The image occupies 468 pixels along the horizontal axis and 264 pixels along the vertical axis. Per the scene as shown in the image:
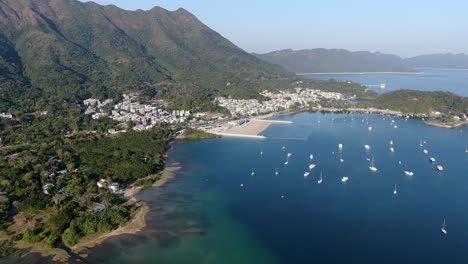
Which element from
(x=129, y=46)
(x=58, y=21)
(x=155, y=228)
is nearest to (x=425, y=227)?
(x=155, y=228)

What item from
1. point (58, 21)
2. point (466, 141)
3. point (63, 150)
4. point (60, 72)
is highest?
point (58, 21)

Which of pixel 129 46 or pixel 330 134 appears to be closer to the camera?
pixel 330 134

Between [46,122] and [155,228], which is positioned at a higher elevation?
[46,122]

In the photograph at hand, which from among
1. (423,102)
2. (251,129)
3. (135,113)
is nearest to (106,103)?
(135,113)

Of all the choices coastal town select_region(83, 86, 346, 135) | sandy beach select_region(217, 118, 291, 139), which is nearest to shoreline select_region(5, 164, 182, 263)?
coastal town select_region(83, 86, 346, 135)

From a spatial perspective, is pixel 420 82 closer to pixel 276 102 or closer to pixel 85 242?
pixel 276 102

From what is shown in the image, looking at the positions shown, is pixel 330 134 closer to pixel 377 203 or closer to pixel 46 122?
pixel 377 203

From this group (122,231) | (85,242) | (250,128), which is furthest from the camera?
(250,128)
